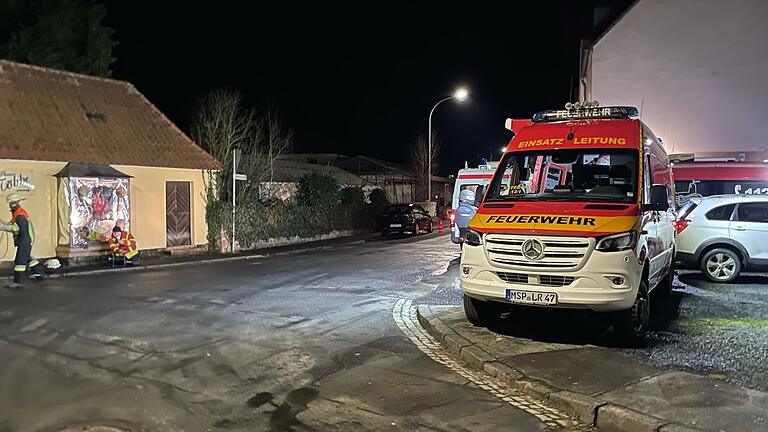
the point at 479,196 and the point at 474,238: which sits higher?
the point at 479,196

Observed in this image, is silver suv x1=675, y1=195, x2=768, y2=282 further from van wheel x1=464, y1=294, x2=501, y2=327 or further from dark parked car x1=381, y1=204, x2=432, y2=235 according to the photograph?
dark parked car x1=381, y1=204, x2=432, y2=235

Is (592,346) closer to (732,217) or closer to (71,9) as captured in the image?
(732,217)

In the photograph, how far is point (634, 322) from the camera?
7.53 metres

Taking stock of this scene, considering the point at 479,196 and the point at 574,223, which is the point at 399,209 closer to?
the point at 479,196

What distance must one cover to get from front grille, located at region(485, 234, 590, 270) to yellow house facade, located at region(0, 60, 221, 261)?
1369 centimetres

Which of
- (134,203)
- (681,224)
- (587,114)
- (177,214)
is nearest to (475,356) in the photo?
(587,114)

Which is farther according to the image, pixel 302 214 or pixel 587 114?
pixel 302 214

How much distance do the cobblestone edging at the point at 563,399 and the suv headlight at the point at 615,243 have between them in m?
1.75

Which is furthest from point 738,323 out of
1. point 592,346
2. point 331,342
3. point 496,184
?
point 331,342

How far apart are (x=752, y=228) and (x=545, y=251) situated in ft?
23.4

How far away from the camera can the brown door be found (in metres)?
20.1

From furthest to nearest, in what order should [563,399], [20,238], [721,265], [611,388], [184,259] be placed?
[184,259] < [20,238] < [721,265] < [611,388] < [563,399]

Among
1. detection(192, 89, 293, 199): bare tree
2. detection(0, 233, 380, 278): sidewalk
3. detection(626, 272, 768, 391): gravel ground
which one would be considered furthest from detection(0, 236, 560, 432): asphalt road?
detection(192, 89, 293, 199): bare tree

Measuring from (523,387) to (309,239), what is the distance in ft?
68.0
